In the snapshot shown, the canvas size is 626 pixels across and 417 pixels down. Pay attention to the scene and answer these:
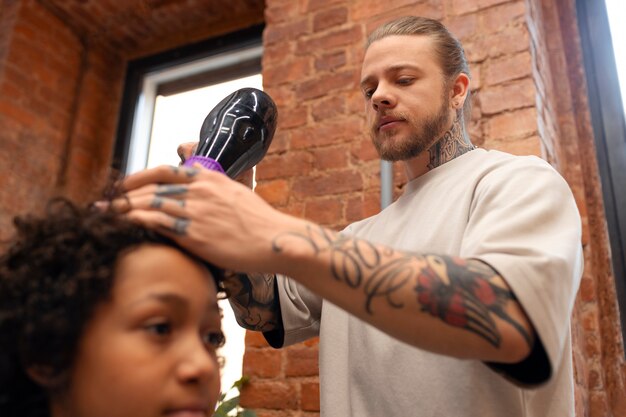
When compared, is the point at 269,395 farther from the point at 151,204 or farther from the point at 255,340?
the point at 151,204

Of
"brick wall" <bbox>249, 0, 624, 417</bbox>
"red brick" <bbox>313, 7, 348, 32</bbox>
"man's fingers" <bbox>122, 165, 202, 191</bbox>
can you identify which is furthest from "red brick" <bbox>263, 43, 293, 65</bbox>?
"man's fingers" <bbox>122, 165, 202, 191</bbox>

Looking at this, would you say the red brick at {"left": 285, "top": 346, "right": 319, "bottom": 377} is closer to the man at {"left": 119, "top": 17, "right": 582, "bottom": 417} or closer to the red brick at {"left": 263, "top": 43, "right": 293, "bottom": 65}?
the man at {"left": 119, "top": 17, "right": 582, "bottom": 417}

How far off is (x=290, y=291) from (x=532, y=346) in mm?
583

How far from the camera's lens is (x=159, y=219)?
2.27ft

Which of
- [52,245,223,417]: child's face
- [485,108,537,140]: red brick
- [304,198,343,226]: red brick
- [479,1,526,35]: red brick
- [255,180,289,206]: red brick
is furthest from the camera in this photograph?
[255,180,289,206]: red brick

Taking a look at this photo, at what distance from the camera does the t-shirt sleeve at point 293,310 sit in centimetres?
120

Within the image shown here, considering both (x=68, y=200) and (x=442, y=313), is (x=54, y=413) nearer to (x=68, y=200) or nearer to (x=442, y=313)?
(x=68, y=200)

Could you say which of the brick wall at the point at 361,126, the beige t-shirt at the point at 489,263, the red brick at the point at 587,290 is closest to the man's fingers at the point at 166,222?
the beige t-shirt at the point at 489,263

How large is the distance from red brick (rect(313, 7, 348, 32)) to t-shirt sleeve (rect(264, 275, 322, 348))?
3.79 ft

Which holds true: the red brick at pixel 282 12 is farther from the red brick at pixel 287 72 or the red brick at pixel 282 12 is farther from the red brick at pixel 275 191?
the red brick at pixel 275 191

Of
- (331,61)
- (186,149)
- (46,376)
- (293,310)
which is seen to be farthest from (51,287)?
(331,61)

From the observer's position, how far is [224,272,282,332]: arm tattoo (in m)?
1.11

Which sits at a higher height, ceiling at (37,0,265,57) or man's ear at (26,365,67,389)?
ceiling at (37,0,265,57)

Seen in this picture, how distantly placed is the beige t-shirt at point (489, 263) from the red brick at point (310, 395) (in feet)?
1.66
